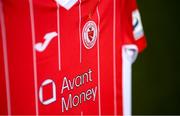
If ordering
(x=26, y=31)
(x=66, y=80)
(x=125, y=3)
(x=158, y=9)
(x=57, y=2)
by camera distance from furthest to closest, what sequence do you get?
(x=158, y=9)
(x=125, y=3)
(x=66, y=80)
(x=57, y=2)
(x=26, y=31)

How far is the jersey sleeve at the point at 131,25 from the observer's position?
1.78 meters

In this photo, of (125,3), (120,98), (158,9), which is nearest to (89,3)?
(125,3)

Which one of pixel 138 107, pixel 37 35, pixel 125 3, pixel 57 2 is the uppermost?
pixel 125 3

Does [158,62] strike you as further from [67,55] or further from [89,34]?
[67,55]

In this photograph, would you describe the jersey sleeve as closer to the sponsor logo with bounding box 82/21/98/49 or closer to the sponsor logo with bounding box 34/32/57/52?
the sponsor logo with bounding box 82/21/98/49

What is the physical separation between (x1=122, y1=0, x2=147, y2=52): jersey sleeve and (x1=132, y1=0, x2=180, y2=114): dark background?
458mm

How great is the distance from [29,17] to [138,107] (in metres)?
1.42

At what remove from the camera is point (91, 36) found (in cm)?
156

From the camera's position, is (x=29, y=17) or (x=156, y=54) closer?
(x=29, y=17)

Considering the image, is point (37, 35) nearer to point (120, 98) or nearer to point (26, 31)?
point (26, 31)

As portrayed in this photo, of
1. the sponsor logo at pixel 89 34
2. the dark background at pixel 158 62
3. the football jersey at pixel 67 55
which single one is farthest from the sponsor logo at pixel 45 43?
the dark background at pixel 158 62

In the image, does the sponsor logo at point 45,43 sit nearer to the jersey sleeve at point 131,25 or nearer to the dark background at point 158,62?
the jersey sleeve at point 131,25

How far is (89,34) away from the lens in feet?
5.07

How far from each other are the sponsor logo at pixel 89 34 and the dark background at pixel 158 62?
2.53ft
